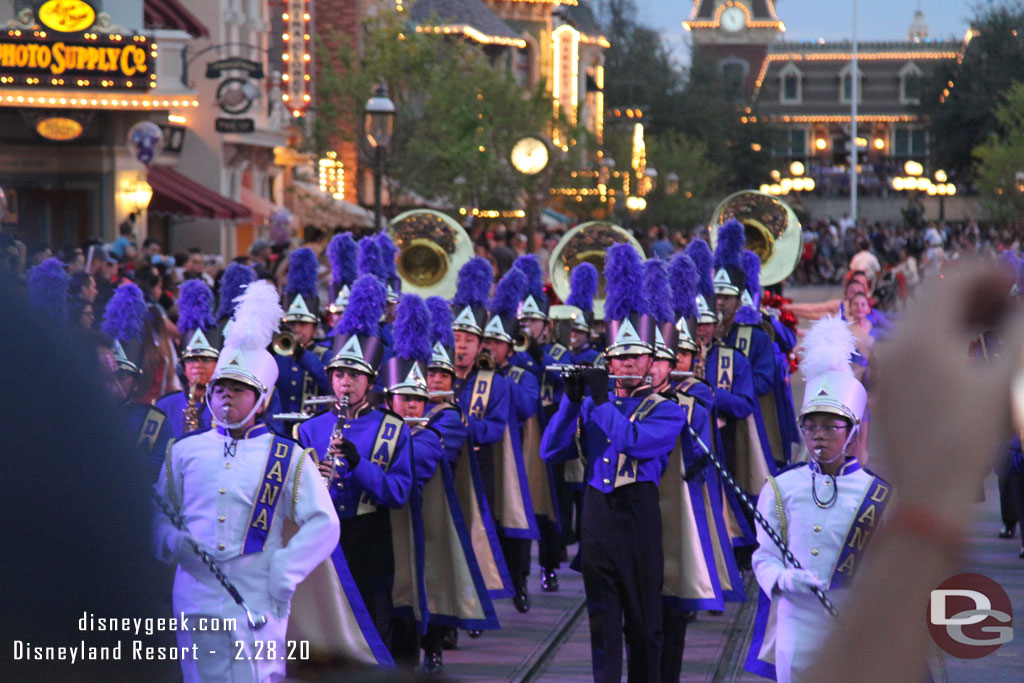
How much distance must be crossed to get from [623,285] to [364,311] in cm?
144

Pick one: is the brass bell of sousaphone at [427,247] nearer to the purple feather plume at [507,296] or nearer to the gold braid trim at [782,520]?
the purple feather plume at [507,296]

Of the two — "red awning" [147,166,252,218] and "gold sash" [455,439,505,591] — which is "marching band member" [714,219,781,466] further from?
"red awning" [147,166,252,218]

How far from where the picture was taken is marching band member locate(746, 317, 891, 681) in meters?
5.91

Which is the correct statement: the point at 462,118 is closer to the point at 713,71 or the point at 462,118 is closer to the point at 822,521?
the point at 822,521

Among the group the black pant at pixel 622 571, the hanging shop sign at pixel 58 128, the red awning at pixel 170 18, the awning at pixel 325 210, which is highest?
the red awning at pixel 170 18

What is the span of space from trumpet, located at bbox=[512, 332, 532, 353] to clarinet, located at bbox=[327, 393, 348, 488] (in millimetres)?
3985

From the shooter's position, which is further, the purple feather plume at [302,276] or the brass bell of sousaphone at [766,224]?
the brass bell of sousaphone at [766,224]

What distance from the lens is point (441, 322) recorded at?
30.4 ft

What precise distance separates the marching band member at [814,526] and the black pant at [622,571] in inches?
43.6

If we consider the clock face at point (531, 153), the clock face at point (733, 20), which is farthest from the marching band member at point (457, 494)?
the clock face at point (733, 20)

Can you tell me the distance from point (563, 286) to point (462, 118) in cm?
1549

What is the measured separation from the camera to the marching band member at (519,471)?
10227mm

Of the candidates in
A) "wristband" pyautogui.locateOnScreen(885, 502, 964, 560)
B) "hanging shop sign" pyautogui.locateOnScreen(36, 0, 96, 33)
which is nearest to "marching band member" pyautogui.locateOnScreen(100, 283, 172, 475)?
"wristband" pyautogui.locateOnScreen(885, 502, 964, 560)

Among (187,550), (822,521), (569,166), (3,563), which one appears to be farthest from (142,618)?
(569,166)
